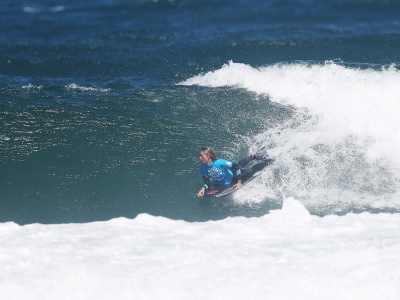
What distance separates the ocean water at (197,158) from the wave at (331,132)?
6 cm

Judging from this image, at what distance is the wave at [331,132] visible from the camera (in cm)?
1565

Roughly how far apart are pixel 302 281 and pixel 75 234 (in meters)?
5.42

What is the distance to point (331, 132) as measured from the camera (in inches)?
723

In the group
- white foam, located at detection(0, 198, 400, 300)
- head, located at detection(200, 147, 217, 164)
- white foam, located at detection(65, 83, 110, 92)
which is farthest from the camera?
white foam, located at detection(65, 83, 110, 92)

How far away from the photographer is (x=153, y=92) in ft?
73.9

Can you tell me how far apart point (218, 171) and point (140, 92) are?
8.04 meters

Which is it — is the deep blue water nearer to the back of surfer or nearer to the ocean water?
the ocean water

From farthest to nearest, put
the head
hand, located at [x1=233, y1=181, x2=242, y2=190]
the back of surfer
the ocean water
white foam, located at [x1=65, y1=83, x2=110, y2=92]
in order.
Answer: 1. white foam, located at [x1=65, y1=83, x2=110, y2=92]
2. hand, located at [x1=233, y1=181, x2=242, y2=190]
3. the back of surfer
4. the head
5. the ocean water

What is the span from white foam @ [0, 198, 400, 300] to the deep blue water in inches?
38.5

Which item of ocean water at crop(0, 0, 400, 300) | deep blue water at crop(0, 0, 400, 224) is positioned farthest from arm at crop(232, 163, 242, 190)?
deep blue water at crop(0, 0, 400, 224)

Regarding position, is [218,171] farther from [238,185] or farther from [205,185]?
[238,185]

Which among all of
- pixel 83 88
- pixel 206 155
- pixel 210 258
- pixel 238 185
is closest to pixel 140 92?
pixel 83 88

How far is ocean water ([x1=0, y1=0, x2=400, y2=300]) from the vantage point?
12.1 m

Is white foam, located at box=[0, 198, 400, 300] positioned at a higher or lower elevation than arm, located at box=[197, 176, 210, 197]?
lower
